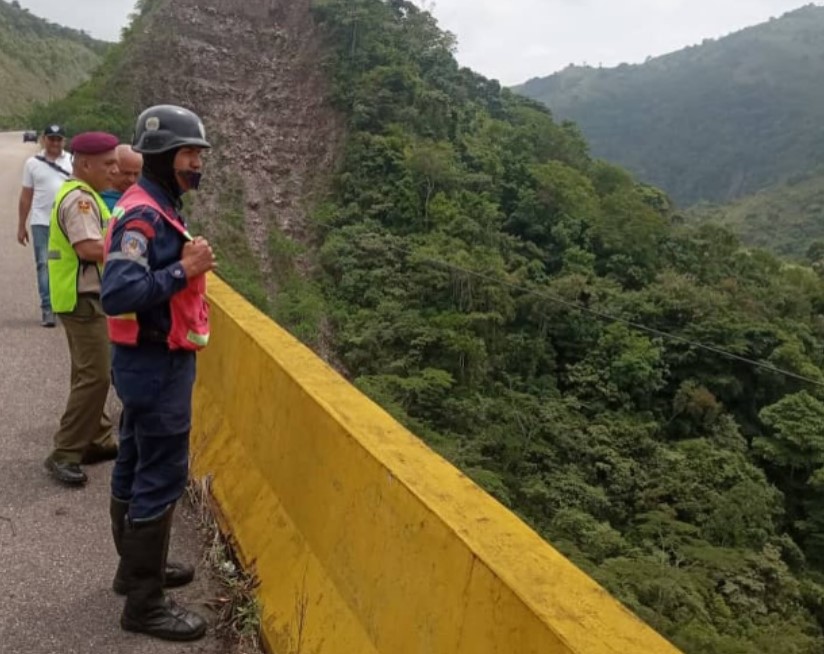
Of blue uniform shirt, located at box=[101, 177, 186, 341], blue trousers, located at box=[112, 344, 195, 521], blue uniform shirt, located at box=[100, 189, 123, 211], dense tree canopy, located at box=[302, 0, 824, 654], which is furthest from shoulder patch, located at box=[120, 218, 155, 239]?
dense tree canopy, located at box=[302, 0, 824, 654]

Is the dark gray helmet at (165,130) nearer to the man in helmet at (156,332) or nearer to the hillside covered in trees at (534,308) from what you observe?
the man in helmet at (156,332)

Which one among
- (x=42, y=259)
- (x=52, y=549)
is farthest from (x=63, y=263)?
(x=42, y=259)

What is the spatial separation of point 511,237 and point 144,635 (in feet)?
92.8

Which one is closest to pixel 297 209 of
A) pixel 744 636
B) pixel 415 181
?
pixel 415 181

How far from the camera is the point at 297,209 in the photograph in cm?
2920

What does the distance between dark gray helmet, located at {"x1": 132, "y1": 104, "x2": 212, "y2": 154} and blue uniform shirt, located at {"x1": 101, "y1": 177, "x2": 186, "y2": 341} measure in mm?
127

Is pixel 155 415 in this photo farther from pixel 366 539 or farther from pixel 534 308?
pixel 534 308

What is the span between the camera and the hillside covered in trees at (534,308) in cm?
1762

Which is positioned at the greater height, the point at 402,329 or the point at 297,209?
the point at 297,209

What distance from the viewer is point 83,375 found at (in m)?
3.82

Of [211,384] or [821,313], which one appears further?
[821,313]

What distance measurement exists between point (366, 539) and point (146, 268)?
1062mm

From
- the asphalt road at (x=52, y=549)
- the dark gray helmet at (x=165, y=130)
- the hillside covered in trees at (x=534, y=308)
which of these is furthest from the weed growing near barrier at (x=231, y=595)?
the hillside covered in trees at (x=534, y=308)

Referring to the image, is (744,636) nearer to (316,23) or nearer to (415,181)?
(415,181)
